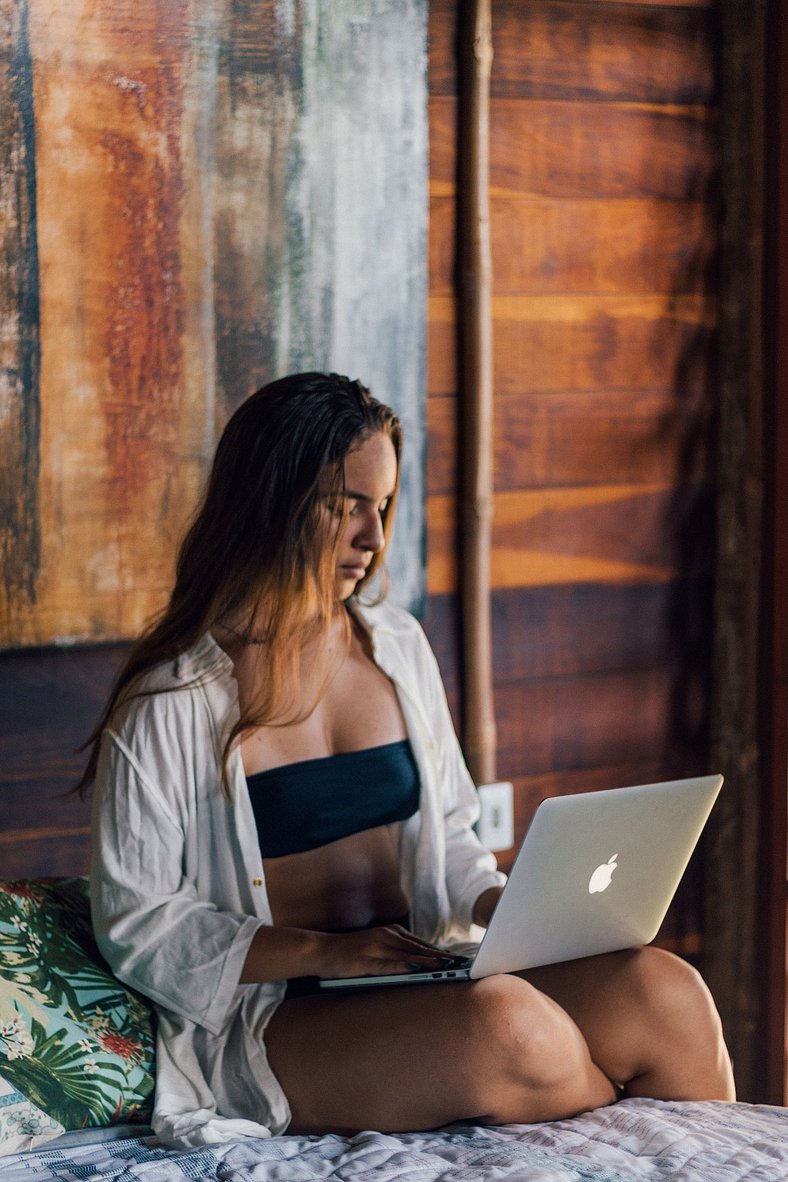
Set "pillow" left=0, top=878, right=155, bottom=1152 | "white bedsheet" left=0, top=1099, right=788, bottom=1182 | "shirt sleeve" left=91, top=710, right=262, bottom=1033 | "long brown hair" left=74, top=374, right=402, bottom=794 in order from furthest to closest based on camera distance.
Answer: "long brown hair" left=74, top=374, right=402, bottom=794 < "shirt sleeve" left=91, top=710, right=262, bottom=1033 < "pillow" left=0, top=878, right=155, bottom=1152 < "white bedsheet" left=0, top=1099, right=788, bottom=1182

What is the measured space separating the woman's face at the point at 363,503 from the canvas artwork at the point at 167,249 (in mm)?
453

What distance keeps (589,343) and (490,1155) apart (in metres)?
1.56

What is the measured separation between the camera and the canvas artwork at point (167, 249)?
214 centimetres

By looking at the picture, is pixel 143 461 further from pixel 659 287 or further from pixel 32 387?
pixel 659 287

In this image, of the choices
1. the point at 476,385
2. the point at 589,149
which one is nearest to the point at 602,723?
the point at 476,385

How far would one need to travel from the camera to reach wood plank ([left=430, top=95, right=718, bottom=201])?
2.47 metres

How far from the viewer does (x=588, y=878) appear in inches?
64.4

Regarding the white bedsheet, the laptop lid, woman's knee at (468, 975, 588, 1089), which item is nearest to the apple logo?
the laptop lid

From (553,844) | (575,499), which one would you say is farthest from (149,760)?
(575,499)

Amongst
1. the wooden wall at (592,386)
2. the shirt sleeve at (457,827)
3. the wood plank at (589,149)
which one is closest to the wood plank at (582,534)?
the wooden wall at (592,386)

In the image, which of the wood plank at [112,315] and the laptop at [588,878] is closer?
the laptop at [588,878]

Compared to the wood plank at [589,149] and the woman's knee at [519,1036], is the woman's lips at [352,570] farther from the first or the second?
the wood plank at [589,149]

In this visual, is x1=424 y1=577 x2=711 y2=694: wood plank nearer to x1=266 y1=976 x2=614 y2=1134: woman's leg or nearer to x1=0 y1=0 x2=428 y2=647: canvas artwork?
x1=0 y1=0 x2=428 y2=647: canvas artwork

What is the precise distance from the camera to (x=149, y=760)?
70.1 inches
